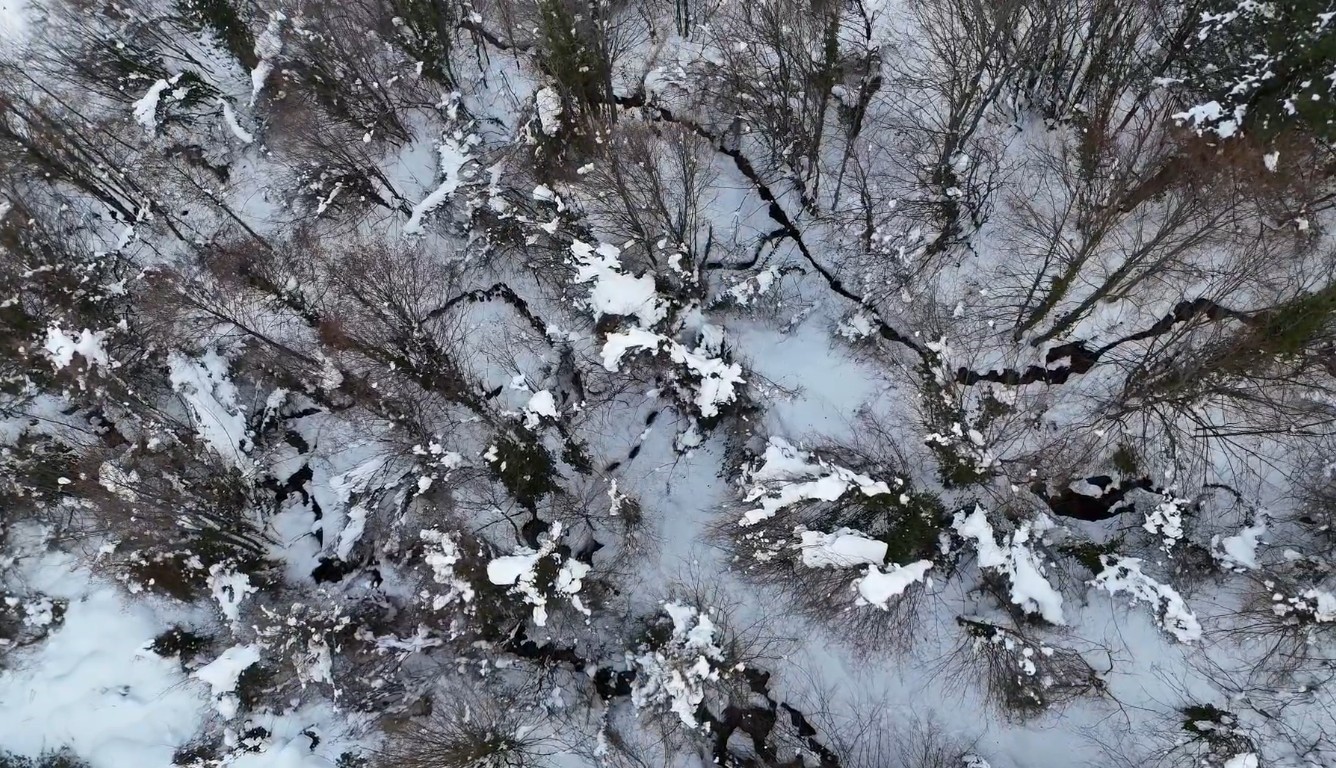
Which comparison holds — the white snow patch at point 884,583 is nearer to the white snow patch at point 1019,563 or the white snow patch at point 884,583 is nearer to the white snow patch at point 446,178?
the white snow patch at point 1019,563

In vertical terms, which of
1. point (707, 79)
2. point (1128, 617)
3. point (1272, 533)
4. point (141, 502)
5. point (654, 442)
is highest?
point (707, 79)

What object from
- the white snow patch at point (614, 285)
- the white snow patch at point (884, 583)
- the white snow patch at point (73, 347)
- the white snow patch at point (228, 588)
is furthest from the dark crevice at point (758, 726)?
the white snow patch at point (73, 347)

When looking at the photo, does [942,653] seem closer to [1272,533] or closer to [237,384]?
[1272,533]

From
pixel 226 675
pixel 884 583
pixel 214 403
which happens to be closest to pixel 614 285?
pixel 884 583

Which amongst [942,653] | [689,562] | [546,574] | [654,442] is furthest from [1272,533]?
[546,574]

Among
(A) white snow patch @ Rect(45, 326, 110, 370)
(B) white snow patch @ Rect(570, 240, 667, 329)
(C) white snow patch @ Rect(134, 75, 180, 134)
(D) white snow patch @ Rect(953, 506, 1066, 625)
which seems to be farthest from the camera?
(C) white snow patch @ Rect(134, 75, 180, 134)

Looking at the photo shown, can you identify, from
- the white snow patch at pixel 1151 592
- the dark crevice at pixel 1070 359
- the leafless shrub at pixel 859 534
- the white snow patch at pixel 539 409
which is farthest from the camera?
the white snow patch at pixel 539 409

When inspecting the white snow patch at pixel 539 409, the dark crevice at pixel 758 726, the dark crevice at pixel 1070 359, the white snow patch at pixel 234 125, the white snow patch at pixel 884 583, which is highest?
the white snow patch at pixel 234 125

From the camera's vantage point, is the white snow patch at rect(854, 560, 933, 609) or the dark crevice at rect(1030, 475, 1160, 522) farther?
the dark crevice at rect(1030, 475, 1160, 522)

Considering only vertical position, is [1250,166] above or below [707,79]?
below

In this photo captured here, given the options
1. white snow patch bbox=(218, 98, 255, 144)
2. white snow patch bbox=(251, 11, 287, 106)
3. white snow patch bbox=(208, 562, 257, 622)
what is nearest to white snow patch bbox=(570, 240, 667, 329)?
white snow patch bbox=(251, 11, 287, 106)

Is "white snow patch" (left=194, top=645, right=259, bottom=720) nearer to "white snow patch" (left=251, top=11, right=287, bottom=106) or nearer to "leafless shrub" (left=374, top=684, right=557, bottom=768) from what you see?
"leafless shrub" (left=374, top=684, right=557, bottom=768)
